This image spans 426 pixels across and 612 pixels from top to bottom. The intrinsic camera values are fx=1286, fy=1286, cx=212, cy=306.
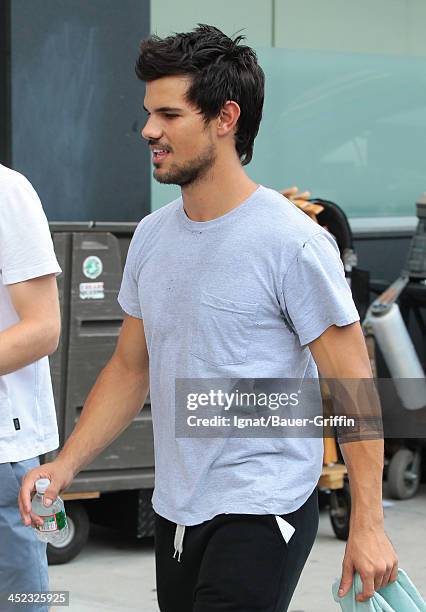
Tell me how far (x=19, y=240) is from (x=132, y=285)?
32 centimetres

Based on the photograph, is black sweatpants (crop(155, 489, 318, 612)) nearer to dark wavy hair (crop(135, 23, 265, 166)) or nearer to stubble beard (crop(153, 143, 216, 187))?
stubble beard (crop(153, 143, 216, 187))

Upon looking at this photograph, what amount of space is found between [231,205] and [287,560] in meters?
0.82

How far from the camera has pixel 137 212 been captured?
22.6 ft

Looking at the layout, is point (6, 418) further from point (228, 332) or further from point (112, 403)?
point (228, 332)

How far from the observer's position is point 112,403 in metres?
3.19

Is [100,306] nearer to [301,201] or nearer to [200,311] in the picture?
[301,201]

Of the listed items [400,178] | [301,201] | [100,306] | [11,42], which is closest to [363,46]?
[400,178]

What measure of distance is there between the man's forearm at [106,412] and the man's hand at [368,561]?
2.44ft

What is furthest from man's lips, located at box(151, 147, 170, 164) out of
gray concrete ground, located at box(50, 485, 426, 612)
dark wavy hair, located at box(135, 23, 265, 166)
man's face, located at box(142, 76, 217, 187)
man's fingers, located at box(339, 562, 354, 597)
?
gray concrete ground, located at box(50, 485, 426, 612)

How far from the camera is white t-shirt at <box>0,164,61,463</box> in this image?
3256 millimetres

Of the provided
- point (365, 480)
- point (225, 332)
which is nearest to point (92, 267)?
point (225, 332)

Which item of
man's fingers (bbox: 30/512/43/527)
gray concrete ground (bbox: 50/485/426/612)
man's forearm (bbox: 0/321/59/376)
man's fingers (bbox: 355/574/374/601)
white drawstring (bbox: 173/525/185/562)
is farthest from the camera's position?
gray concrete ground (bbox: 50/485/426/612)

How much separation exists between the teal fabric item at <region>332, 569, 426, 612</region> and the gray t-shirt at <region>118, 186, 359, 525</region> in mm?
266

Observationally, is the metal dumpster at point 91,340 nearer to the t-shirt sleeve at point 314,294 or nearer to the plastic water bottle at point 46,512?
the plastic water bottle at point 46,512
